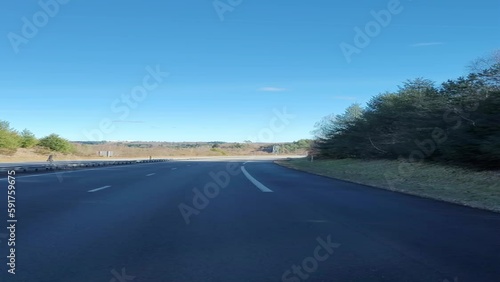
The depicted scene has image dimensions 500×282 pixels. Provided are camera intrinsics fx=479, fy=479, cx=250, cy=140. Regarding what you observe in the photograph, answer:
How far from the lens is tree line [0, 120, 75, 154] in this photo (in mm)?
65500

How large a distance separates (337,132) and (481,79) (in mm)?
26725

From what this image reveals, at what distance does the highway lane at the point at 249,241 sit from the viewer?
6.21 meters

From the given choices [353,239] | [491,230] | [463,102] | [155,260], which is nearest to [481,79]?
[463,102]

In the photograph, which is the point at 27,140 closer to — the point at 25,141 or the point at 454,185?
the point at 25,141
